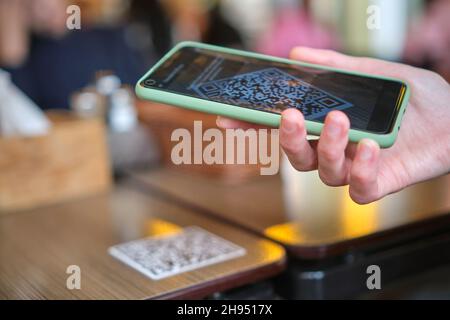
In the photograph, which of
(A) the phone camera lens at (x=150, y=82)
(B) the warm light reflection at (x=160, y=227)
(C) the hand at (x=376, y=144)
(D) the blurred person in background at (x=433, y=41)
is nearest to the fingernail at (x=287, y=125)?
(C) the hand at (x=376, y=144)

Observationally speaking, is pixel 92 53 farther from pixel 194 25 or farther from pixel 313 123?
pixel 194 25

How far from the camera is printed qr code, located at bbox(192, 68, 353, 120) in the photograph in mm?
722

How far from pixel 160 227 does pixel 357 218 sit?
33 cm

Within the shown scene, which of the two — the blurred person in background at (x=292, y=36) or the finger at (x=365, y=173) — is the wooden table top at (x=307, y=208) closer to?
the finger at (x=365, y=173)

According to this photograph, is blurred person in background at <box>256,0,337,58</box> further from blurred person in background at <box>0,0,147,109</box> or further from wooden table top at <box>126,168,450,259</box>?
wooden table top at <box>126,168,450,259</box>

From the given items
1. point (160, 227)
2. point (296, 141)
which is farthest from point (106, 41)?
point (296, 141)

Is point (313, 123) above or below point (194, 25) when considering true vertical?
above

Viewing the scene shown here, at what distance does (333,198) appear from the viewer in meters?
1.08

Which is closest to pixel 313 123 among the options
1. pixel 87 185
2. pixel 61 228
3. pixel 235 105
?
pixel 235 105

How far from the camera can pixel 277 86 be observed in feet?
2.55

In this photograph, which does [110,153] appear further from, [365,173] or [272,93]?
[365,173]

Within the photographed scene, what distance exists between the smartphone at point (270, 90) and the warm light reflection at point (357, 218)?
240mm

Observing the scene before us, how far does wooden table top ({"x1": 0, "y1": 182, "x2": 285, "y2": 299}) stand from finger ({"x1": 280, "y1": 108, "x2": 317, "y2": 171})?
16 centimetres

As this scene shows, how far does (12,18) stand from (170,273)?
1.57m
